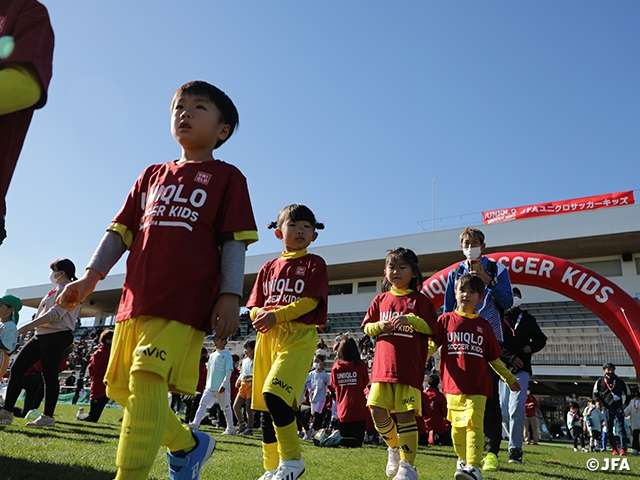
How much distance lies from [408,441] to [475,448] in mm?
507

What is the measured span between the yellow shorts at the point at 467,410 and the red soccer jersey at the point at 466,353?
0.05 meters

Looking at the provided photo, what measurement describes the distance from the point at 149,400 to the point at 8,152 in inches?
41.9

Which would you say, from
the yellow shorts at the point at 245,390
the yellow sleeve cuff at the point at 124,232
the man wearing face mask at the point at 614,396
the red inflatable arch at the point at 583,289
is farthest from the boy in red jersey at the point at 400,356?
the man wearing face mask at the point at 614,396

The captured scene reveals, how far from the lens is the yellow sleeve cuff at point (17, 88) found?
1.76 meters

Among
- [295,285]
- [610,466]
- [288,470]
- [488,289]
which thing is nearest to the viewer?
[288,470]

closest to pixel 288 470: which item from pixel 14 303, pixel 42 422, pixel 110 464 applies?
pixel 110 464

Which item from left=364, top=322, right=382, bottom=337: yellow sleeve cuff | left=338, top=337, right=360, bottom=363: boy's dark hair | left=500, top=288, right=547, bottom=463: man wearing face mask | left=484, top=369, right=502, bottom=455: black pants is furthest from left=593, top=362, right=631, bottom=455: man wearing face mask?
left=364, top=322, right=382, bottom=337: yellow sleeve cuff

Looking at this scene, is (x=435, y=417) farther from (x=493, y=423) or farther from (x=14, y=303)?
(x=14, y=303)

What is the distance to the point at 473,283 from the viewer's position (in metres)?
4.43

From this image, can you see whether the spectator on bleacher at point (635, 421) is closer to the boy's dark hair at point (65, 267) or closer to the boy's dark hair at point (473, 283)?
the boy's dark hair at point (473, 283)

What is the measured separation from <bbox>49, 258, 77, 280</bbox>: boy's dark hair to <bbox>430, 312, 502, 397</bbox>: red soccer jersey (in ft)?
12.7

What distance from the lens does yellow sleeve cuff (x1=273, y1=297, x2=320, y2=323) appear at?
3217mm

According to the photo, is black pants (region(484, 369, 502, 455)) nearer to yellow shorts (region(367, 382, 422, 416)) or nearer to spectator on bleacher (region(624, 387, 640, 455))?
yellow shorts (region(367, 382, 422, 416))

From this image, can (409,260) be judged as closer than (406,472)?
No
